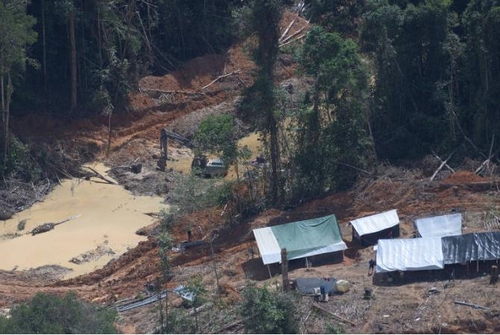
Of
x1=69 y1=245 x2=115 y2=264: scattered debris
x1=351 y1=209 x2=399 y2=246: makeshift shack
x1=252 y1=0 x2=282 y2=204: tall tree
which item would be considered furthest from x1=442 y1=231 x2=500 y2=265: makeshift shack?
x1=69 y1=245 x2=115 y2=264: scattered debris

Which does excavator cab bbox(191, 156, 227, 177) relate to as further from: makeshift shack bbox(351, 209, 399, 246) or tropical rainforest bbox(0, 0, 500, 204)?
makeshift shack bbox(351, 209, 399, 246)

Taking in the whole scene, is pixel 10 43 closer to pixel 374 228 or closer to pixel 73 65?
pixel 73 65

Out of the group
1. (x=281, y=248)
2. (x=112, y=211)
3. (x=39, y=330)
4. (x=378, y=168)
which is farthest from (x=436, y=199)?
(x=39, y=330)

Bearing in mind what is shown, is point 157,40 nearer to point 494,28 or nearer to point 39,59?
point 39,59

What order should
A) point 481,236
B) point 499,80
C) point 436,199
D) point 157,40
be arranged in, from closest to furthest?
point 481,236, point 436,199, point 499,80, point 157,40

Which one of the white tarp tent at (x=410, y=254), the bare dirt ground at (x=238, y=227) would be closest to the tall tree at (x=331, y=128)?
the bare dirt ground at (x=238, y=227)

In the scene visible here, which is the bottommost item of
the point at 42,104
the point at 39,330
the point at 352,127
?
the point at 39,330

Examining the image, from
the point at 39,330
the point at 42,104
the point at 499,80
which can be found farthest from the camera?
the point at 42,104

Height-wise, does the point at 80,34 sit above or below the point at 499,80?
above
